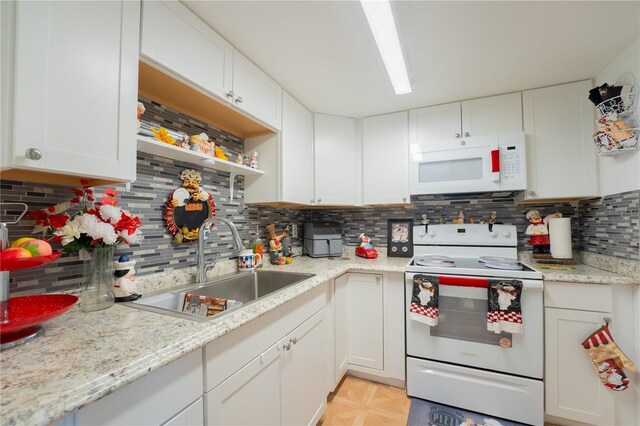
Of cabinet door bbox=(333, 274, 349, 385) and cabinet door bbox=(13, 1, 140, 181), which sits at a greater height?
cabinet door bbox=(13, 1, 140, 181)

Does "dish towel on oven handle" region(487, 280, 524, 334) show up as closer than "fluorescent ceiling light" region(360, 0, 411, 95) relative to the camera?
No

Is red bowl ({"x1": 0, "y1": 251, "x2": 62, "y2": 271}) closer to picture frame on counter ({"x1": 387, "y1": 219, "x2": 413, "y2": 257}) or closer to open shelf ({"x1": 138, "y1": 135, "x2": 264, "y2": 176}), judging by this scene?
open shelf ({"x1": 138, "y1": 135, "x2": 264, "y2": 176})

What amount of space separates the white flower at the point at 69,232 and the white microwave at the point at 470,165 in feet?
6.73

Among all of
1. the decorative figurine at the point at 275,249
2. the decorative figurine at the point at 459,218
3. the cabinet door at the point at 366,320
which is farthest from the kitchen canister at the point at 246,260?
the decorative figurine at the point at 459,218

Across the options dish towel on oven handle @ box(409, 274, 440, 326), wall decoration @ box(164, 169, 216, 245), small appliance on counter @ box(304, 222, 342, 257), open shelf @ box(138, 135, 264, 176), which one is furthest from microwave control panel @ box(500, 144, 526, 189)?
wall decoration @ box(164, 169, 216, 245)

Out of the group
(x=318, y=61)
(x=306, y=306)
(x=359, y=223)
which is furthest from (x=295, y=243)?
(x=318, y=61)

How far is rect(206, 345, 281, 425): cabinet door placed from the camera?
0.85 m

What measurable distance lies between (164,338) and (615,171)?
8.11 feet

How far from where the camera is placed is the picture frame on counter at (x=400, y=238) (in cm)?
234

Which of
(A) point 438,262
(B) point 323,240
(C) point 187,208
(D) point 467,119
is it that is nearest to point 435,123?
(D) point 467,119

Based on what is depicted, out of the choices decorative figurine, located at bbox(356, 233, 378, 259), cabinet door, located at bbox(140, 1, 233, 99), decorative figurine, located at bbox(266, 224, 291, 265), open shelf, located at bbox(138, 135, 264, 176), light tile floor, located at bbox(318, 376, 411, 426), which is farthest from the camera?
decorative figurine, located at bbox(356, 233, 378, 259)

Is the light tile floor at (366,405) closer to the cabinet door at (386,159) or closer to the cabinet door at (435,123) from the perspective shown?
the cabinet door at (386,159)

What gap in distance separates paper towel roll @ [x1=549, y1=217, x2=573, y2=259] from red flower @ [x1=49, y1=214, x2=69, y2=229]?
8.80 ft

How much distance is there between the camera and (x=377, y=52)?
1418 mm
